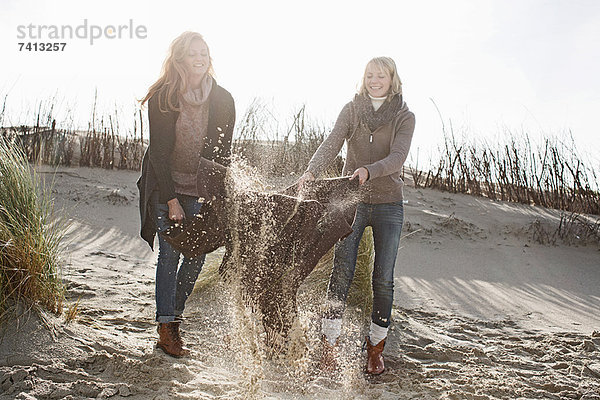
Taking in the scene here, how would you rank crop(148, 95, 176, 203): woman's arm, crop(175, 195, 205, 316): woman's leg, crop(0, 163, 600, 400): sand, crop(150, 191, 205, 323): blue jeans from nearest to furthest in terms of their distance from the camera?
crop(0, 163, 600, 400): sand, crop(148, 95, 176, 203): woman's arm, crop(150, 191, 205, 323): blue jeans, crop(175, 195, 205, 316): woman's leg

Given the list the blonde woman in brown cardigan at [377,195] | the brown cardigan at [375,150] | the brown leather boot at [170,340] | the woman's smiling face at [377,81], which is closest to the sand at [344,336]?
the brown leather boot at [170,340]

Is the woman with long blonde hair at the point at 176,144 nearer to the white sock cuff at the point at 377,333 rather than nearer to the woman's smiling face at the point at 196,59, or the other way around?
the woman's smiling face at the point at 196,59

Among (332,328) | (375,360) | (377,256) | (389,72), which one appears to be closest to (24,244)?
(332,328)

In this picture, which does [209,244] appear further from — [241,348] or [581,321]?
[581,321]

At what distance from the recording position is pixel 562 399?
101 inches

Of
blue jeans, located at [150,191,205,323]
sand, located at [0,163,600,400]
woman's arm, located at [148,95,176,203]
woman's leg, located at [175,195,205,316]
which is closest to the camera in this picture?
sand, located at [0,163,600,400]

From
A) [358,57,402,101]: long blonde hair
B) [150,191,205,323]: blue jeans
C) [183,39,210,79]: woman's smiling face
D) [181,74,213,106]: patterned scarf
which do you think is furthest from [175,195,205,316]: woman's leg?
[358,57,402,101]: long blonde hair

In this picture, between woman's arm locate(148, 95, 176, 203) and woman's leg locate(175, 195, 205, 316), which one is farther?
woman's leg locate(175, 195, 205, 316)

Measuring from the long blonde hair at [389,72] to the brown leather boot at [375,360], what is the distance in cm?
125

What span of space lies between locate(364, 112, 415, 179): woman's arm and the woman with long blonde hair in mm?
761

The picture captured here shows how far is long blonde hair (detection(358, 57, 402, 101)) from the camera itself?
2.60 metres

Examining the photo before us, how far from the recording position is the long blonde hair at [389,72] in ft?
8.52

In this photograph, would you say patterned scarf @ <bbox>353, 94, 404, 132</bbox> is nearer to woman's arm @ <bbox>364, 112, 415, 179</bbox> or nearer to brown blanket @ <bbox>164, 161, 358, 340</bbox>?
woman's arm @ <bbox>364, 112, 415, 179</bbox>

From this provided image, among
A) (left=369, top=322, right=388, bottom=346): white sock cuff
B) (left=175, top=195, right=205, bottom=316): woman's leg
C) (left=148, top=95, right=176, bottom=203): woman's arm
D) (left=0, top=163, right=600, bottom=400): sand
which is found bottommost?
(left=0, top=163, right=600, bottom=400): sand
